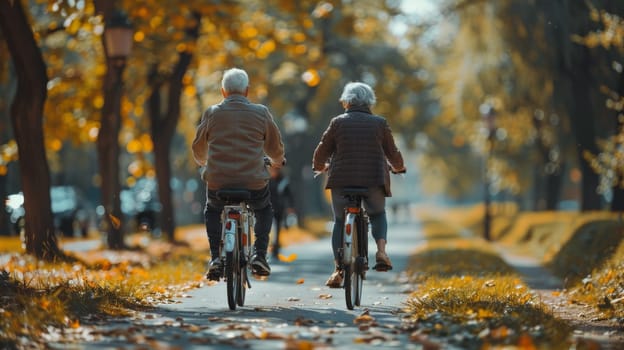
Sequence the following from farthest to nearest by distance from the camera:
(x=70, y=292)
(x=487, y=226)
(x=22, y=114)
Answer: (x=487, y=226)
(x=22, y=114)
(x=70, y=292)

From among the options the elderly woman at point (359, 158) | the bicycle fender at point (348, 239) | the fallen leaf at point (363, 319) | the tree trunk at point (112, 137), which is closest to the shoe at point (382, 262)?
the elderly woman at point (359, 158)

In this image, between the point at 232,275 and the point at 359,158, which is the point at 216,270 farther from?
the point at 359,158

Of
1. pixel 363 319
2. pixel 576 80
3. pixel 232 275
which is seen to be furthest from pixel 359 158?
pixel 576 80

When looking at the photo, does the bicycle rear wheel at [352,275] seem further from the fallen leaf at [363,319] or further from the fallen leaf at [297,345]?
the fallen leaf at [297,345]

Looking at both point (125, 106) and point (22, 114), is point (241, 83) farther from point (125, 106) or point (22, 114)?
point (125, 106)

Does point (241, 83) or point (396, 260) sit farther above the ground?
point (241, 83)

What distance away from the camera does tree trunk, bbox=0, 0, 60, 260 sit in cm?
1612

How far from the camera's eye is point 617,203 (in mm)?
24891

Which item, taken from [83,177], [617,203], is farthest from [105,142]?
[83,177]

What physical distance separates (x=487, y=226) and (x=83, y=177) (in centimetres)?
3434

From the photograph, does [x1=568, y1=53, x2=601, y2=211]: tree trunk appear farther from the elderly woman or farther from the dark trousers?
the dark trousers

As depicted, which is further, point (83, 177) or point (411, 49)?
point (83, 177)

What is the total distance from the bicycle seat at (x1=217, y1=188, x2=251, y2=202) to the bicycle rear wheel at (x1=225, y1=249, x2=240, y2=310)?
1.40ft

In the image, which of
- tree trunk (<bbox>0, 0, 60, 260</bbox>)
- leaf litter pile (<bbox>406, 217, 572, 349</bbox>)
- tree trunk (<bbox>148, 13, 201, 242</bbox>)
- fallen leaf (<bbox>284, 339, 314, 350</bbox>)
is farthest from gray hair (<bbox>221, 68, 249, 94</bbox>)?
tree trunk (<bbox>148, 13, 201, 242</bbox>)
